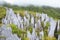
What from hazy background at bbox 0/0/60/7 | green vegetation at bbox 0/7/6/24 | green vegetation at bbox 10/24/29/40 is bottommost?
green vegetation at bbox 10/24/29/40

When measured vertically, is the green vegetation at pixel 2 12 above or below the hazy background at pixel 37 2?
below

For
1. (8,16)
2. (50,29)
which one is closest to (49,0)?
(50,29)

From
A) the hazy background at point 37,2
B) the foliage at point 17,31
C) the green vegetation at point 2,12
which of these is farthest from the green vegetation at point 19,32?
the hazy background at point 37,2

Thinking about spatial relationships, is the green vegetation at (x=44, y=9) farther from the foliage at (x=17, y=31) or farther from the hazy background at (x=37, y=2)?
the foliage at (x=17, y=31)

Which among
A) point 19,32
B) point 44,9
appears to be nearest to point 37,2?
point 44,9

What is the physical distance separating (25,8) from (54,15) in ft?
1.38

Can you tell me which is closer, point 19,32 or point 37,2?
point 19,32

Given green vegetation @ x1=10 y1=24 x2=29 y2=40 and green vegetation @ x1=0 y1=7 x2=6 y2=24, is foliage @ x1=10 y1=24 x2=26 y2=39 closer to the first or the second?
green vegetation @ x1=10 y1=24 x2=29 y2=40

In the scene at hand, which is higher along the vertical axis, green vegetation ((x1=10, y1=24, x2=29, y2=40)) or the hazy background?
the hazy background

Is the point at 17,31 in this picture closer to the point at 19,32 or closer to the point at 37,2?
the point at 19,32

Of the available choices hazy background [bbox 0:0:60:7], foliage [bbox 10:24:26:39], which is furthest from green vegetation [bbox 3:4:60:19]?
foliage [bbox 10:24:26:39]

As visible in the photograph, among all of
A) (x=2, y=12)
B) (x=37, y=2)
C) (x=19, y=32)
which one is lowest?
(x=19, y=32)

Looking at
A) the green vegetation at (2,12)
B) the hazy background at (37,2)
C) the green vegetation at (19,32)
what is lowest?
the green vegetation at (19,32)

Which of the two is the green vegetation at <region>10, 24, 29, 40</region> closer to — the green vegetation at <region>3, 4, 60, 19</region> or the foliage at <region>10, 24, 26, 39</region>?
the foliage at <region>10, 24, 26, 39</region>
